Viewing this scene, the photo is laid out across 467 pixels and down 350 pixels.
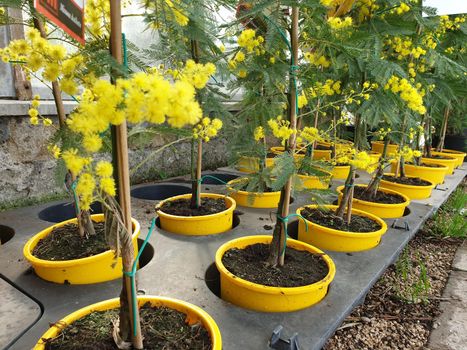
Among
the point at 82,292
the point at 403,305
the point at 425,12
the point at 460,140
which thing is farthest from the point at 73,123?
the point at 460,140

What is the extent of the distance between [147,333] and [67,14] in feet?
3.38

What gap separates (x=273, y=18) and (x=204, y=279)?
1260 mm

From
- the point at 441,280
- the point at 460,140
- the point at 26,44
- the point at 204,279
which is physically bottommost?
the point at 441,280

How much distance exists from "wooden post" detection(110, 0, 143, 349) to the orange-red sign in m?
0.22

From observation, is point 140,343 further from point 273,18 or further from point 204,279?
point 273,18

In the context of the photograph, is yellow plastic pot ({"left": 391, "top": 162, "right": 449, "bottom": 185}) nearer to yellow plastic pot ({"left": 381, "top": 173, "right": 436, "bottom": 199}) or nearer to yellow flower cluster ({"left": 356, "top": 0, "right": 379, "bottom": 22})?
yellow plastic pot ({"left": 381, "top": 173, "right": 436, "bottom": 199})

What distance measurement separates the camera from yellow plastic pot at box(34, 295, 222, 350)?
1.01 m

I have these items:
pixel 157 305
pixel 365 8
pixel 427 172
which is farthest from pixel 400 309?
pixel 427 172

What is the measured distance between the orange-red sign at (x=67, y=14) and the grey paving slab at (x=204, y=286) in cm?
110

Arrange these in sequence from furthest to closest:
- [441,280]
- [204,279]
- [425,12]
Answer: [441,280], [425,12], [204,279]

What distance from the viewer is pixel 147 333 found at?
3.50 ft

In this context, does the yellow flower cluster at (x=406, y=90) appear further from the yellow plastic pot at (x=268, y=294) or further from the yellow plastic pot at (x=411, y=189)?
the yellow plastic pot at (x=411, y=189)

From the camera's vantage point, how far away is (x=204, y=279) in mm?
1664

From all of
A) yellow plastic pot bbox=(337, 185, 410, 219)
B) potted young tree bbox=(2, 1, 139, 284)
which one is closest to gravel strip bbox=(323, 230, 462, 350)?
yellow plastic pot bbox=(337, 185, 410, 219)
